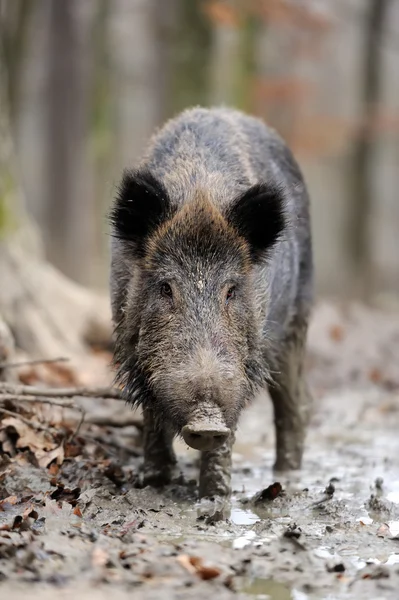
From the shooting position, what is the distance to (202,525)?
5223 millimetres

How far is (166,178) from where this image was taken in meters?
6.12

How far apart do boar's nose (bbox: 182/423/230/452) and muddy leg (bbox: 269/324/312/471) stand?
2.36 metres

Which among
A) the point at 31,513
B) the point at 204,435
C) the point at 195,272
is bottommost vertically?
the point at 31,513

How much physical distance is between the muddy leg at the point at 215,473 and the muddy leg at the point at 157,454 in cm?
48

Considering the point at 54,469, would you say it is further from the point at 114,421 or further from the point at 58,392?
the point at 114,421

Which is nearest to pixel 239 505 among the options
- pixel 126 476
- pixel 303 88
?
pixel 126 476

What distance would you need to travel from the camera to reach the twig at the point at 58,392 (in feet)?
20.5

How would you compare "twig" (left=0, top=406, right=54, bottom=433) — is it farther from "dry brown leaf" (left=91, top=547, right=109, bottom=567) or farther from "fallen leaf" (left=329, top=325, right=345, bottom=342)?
"fallen leaf" (left=329, top=325, right=345, bottom=342)

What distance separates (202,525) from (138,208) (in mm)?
1806

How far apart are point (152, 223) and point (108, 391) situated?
1.51 meters

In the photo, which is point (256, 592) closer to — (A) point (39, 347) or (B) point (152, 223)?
(B) point (152, 223)

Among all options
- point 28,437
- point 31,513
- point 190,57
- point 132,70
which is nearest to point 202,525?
point 31,513

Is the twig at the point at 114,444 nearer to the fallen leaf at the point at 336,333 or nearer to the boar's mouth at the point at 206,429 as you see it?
the boar's mouth at the point at 206,429

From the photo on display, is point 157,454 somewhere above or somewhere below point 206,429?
below
